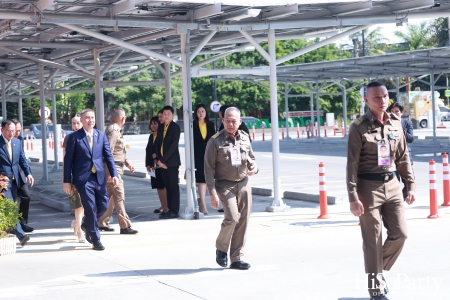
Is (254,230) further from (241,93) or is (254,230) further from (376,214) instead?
(241,93)

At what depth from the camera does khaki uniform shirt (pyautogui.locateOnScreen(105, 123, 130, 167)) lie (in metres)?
12.6

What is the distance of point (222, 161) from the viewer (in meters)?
8.95

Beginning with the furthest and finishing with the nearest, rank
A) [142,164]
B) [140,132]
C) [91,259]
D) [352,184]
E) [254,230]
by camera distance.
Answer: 1. [140,132]
2. [142,164]
3. [254,230]
4. [91,259]
5. [352,184]

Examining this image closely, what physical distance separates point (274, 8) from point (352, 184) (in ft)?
23.5

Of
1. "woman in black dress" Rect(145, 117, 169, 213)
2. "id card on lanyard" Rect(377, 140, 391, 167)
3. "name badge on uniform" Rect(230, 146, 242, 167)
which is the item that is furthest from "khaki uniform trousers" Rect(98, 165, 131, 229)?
"id card on lanyard" Rect(377, 140, 391, 167)

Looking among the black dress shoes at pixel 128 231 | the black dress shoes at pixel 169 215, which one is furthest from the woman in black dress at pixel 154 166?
the black dress shoes at pixel 128 231

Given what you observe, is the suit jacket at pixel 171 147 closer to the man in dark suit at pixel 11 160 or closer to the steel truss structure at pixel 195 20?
the steel truss structure at pixel 195 20

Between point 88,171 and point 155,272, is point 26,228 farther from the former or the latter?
point 155,272

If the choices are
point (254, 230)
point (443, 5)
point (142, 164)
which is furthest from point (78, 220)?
point (142, 164)

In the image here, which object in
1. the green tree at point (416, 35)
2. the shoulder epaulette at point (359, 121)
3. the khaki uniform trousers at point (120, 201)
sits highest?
the green tree at point (416, 35)

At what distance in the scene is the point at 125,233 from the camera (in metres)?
12.3

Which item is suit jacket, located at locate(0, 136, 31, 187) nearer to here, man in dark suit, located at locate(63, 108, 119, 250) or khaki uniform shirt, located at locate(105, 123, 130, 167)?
khaki uniform shirt, located at locate(105, 123, 130, 167)

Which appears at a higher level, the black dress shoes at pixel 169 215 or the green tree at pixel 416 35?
the green tree at pixel 416 35

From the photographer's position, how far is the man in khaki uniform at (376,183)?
278 inches
